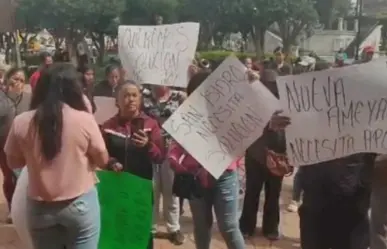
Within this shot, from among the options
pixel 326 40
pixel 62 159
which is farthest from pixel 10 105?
pixel 326 40

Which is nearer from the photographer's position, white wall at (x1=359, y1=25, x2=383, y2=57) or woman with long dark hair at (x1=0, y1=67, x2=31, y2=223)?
woman with long dark hair at (x1=0, y1=67, x2=31, y2=223)

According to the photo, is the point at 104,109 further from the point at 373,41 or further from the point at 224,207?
the point at 373,41

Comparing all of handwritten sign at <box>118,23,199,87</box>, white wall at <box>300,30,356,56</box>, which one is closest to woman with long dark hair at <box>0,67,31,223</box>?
handwritten sign at <box>118,23,199,87</box>

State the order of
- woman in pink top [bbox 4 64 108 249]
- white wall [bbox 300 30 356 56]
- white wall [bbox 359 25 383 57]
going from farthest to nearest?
white wall [bbox 300 30 356 56], white wall [bbox 359 25 383 57], woman in pink top [bbox 4 64 108 249]

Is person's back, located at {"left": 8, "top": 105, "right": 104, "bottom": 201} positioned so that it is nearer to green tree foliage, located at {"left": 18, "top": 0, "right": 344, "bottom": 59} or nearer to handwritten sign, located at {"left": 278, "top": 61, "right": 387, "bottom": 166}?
handwritten sign, located at {"left": 278, "top": 61, "right": 387, "bottom": 166}

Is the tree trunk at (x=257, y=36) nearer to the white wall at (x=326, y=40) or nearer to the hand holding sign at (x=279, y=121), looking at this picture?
the white wall at (x=326, y=40)

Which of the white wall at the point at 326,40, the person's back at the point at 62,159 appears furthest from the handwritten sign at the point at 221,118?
the white wall at the point at 326,40

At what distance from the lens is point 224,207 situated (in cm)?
374

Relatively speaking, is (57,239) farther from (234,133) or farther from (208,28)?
(208,28)

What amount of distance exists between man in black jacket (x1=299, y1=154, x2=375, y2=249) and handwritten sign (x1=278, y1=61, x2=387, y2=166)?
11 centimetres

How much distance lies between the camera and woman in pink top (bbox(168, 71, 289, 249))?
3732 millimetres

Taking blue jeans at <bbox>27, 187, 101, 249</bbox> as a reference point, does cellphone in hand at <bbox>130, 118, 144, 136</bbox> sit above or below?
above

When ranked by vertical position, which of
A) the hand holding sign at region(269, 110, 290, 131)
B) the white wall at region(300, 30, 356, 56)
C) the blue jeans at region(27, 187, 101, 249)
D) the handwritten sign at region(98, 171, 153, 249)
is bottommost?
the white wall at region(300, 30, 356, 56)

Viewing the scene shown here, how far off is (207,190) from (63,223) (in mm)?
995
